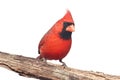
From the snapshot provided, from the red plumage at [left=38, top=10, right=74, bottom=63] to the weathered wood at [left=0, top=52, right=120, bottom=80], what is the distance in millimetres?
82

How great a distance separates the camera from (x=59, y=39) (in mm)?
1310

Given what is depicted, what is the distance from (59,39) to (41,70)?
0.21 m

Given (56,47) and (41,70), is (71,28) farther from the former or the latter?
(41,70)

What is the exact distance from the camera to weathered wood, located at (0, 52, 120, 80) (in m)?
1.24

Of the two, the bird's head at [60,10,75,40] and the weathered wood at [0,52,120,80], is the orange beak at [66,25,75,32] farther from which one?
the weathered wood at [0,52,120,80]

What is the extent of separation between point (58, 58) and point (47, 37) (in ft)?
0.48

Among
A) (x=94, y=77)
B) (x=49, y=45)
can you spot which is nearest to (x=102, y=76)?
(x=94, y=77)

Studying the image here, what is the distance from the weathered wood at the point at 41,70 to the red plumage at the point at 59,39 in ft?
0.27

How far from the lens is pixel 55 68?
4.21ft

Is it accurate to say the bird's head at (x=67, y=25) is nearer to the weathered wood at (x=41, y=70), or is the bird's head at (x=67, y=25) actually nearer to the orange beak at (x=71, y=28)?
the orange beak at (x=71, y=28)

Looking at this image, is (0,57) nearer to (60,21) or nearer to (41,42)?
(41,42)

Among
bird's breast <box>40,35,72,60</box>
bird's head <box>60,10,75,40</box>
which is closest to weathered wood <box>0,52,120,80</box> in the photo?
bird's breast <box>40,35,72,60</box>

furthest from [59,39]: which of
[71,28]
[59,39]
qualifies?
[71,28]

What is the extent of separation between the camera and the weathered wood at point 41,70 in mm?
1236
